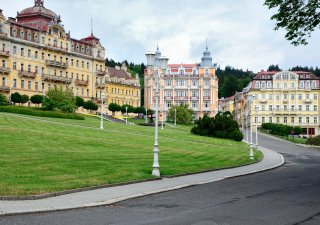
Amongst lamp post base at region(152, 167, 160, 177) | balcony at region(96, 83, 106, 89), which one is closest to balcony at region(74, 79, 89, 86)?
balcony at region(96, 83, 106, 89)

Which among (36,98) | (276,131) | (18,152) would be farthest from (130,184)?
(276,131)

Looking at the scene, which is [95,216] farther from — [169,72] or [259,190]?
[169,72]

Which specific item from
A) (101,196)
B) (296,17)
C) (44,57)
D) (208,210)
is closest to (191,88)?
(44,57)

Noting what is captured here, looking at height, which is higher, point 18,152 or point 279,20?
point 279,20

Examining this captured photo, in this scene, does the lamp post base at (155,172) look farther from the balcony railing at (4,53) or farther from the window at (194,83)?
the window at (194,83)

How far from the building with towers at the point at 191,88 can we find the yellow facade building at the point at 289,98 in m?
14.1

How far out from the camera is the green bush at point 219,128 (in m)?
63.5

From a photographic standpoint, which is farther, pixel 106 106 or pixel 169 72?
pixel 169 72

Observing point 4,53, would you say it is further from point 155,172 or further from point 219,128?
point 155,172

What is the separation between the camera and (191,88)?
128 meters

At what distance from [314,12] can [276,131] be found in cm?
7223

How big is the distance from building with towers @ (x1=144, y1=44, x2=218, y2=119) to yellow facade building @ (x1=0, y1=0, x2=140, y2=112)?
2250 centimetres

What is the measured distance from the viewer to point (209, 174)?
82.2 ft

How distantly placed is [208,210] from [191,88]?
11519 centimetres
